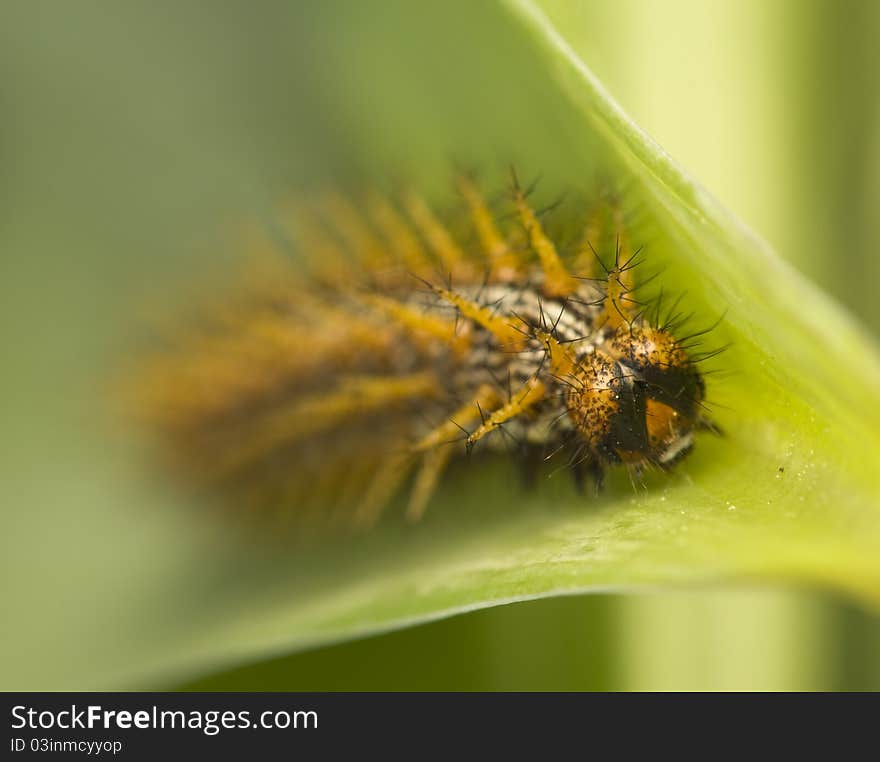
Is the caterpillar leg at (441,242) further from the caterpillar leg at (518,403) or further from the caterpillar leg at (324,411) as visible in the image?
the caterpillar leg at (518,403)

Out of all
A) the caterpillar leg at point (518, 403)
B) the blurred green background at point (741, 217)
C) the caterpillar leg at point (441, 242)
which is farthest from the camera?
the blurred green background at point (741, 217)

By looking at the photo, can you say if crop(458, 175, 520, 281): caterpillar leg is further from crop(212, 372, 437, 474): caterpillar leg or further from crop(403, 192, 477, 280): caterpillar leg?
crop(212, 372, 437, 474): caterpillar leg

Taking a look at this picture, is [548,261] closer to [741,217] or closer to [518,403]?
[518,403]

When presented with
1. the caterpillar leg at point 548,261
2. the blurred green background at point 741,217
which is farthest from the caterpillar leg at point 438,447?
the blurred green background at point 741,217

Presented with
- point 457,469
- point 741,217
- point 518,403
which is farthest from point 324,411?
point 741,217

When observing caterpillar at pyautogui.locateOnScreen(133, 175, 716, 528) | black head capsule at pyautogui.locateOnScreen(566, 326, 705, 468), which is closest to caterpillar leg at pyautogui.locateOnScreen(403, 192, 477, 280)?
caterpillar at pyautogui.locateOnScreen(133, 175, 716, 528)

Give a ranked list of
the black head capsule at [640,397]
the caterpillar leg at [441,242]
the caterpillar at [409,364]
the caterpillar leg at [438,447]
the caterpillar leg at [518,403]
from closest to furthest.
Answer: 1. the black head capsule at [640,397]
2. the caterpillar at [409,364]
3. the caterpillar leg at [518,403]
4. the caterpillar leg at [438,447]
5. the caterpillar leg at [441,242]

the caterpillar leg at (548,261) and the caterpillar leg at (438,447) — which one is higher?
the caterpillar leg at (548,261)
